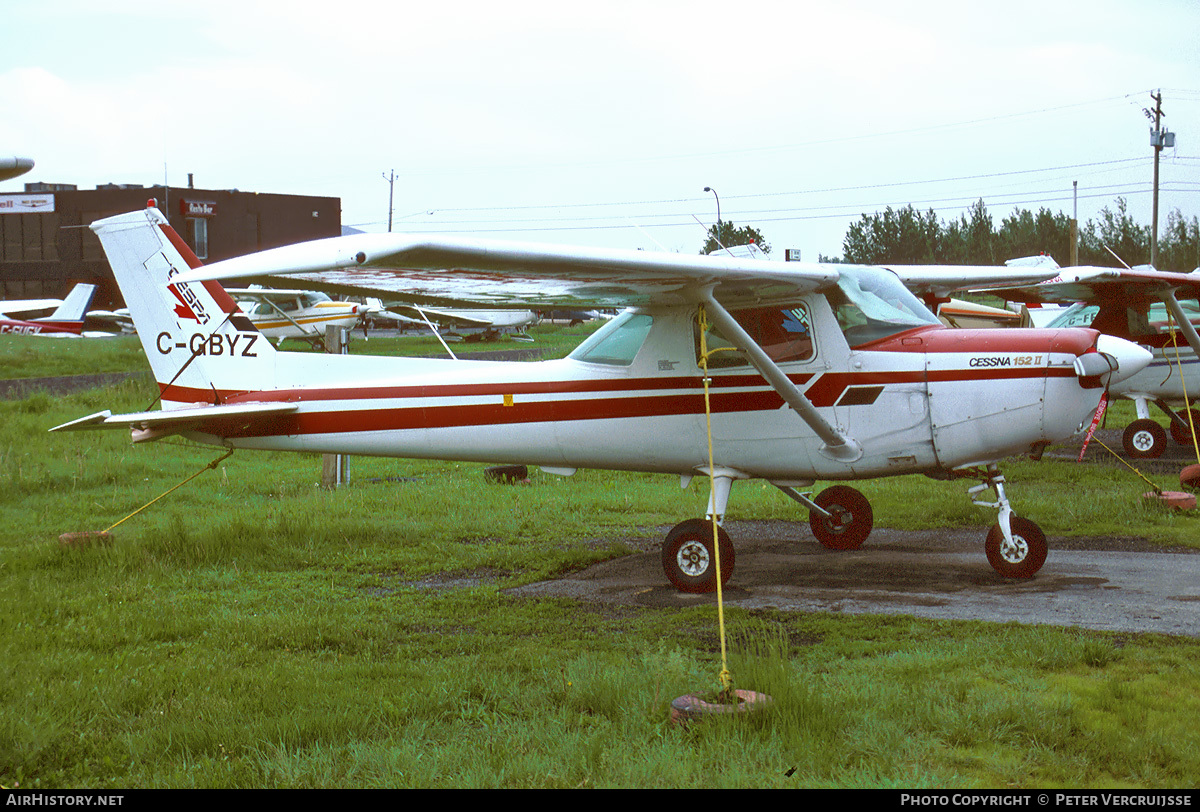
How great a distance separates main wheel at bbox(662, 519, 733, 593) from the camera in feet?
25.0

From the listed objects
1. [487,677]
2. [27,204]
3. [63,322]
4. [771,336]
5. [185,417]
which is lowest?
[487,677]

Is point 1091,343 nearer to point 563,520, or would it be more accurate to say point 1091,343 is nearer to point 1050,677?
point 1050,677

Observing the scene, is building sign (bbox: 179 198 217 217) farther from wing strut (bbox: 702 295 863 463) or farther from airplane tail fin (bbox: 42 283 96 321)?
wing strut (bbox: 702 295 863 463)

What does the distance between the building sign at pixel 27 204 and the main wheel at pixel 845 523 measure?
240ft

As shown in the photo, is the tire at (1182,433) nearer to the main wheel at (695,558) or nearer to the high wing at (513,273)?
the high wing at (513,273)

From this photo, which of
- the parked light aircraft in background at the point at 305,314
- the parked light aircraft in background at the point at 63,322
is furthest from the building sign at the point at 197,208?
the parked light aircraft in background at the point at 305,314


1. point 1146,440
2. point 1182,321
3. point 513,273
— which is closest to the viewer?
point 513,273

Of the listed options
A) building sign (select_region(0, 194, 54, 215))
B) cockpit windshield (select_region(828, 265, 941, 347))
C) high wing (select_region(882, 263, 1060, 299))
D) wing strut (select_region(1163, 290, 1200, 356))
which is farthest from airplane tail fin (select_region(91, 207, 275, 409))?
building sign (select_region(0, 194, 54, 215))

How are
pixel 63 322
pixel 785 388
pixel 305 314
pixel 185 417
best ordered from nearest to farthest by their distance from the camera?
pixel 785 388, pixel 185 417, pixel 305 314, pixel 63 322

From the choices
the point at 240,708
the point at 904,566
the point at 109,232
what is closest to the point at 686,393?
the point at 904,566

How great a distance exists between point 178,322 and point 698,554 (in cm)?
519

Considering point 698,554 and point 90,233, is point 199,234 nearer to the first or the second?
point 90,233

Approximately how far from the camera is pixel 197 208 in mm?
68688

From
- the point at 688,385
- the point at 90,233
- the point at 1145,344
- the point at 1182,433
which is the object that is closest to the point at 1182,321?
the point at 1145,344
